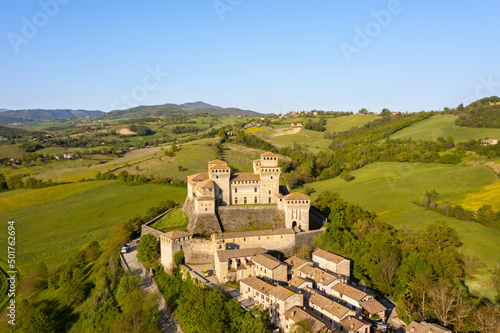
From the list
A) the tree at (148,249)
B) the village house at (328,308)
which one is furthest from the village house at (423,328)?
the tree at (148,249)

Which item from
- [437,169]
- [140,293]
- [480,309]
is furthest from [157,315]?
[437,169]

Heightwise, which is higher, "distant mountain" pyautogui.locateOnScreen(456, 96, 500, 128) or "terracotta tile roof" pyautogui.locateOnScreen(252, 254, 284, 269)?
"distant mountain" pyautogui.locateOnScreen(456, 96, 500, 128)

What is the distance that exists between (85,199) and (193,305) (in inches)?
1843

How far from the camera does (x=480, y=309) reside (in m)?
29.8

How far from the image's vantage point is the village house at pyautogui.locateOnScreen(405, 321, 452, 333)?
26.9 meters

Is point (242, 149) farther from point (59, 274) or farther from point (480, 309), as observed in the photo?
point (480, 309)

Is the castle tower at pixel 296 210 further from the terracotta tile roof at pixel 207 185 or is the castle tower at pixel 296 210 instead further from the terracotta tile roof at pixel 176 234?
the terracotta tile roof at pixel 176 234

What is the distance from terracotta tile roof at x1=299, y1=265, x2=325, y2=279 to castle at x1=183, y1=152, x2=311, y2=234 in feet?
24.8

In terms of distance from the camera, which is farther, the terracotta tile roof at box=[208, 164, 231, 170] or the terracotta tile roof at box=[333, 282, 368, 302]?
the terracotta tile roof at box=[208, 164, 231, 170]

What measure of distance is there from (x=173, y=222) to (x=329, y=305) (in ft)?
79.4

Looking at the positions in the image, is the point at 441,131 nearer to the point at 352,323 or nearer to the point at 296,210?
the point at 296,210

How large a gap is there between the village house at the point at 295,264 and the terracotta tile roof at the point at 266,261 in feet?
5.71

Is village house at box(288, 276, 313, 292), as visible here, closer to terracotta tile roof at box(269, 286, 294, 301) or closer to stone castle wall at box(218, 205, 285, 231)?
terracotta tile roof at box(269, 286, 294, 301)

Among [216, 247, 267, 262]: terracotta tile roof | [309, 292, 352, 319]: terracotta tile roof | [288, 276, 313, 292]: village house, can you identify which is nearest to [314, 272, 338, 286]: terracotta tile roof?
[288, 276, 313, 292]: village house
